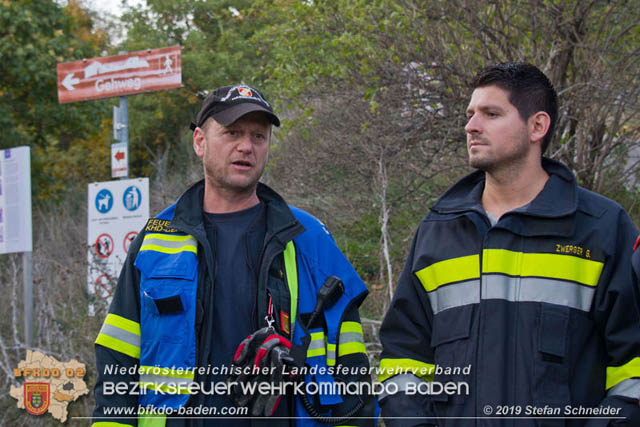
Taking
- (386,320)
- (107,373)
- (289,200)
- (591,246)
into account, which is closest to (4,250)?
(289,200)

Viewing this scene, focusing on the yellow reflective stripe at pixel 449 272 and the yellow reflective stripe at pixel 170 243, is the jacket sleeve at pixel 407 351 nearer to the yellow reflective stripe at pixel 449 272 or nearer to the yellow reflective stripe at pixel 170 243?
the yellow reflective stripe at pixel 449 272

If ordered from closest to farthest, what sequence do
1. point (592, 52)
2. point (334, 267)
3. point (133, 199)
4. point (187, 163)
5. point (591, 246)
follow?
point (591, 246) → point (334, 267) → point (592, 52) → point (133, 199) → point (187, 163)

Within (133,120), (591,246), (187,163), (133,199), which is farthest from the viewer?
(133,120)

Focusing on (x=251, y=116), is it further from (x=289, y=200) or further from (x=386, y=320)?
(x=289, y=200)

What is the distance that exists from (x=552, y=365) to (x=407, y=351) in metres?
0.57

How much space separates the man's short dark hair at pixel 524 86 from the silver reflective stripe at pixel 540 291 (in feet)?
2.07

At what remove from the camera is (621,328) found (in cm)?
240

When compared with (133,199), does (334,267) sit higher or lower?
lower

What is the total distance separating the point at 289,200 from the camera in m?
9.50

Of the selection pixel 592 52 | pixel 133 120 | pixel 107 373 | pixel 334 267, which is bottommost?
pixel 107 373

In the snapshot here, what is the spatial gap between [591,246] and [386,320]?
2.77ft

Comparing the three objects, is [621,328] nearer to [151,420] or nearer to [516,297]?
[516,297]

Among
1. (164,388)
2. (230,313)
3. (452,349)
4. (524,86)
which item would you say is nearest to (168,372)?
(164,388)

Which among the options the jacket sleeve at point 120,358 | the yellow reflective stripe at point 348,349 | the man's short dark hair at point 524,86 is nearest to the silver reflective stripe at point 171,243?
the jacket sleeve at point 120,358
